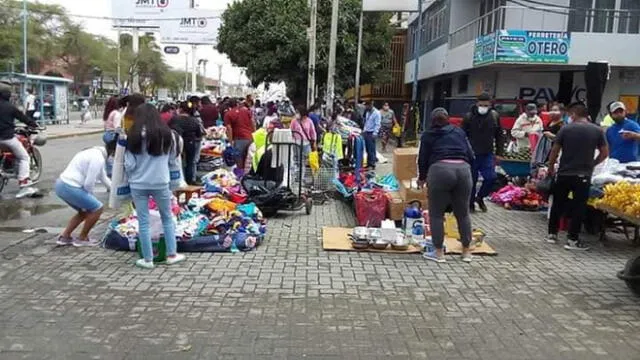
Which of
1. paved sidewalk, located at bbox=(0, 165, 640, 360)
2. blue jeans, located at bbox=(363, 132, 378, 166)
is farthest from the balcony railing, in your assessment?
paved sidewalk, located at bbox=(0, 165, 640, 360)

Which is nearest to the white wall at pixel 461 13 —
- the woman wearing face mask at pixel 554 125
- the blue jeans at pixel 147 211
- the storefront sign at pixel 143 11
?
the woman wearing face mask at pixel 554 125

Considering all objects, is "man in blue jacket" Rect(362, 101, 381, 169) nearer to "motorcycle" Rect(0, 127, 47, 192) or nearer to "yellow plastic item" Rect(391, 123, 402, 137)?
"yellow plastic item" Rect(391, 123, 402, 137)

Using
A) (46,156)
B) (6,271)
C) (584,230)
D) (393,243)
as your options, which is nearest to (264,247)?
(393,243)

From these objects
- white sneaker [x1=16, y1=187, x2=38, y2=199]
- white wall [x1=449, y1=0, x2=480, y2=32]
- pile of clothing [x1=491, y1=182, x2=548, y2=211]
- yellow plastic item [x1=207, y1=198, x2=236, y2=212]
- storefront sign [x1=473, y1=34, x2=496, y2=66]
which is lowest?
white sneaker [x1=16, y1=187, x2=38, y2=199]

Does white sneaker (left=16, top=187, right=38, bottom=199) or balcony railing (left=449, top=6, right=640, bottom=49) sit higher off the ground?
balcony railing (left=449, top=6, right=640, bottom=49)

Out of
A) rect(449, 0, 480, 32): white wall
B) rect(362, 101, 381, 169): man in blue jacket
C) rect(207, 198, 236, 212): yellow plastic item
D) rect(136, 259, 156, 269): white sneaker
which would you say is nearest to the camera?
rect(136, 259, 156, 269): white sneaker

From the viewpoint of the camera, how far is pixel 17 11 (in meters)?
44.8

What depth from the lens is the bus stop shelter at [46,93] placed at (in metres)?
26.7

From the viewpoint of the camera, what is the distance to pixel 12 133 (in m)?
10.6

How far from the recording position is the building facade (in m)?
21.0

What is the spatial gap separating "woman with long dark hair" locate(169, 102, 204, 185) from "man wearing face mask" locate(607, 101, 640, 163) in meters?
6.84

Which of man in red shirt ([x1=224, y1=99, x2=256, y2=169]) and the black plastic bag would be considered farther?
man in red shirt ([x1=224, y1=99, x2=256, y2=169])

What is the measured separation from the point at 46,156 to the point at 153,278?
12434 mm

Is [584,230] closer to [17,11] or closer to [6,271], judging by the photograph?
[6,271]
